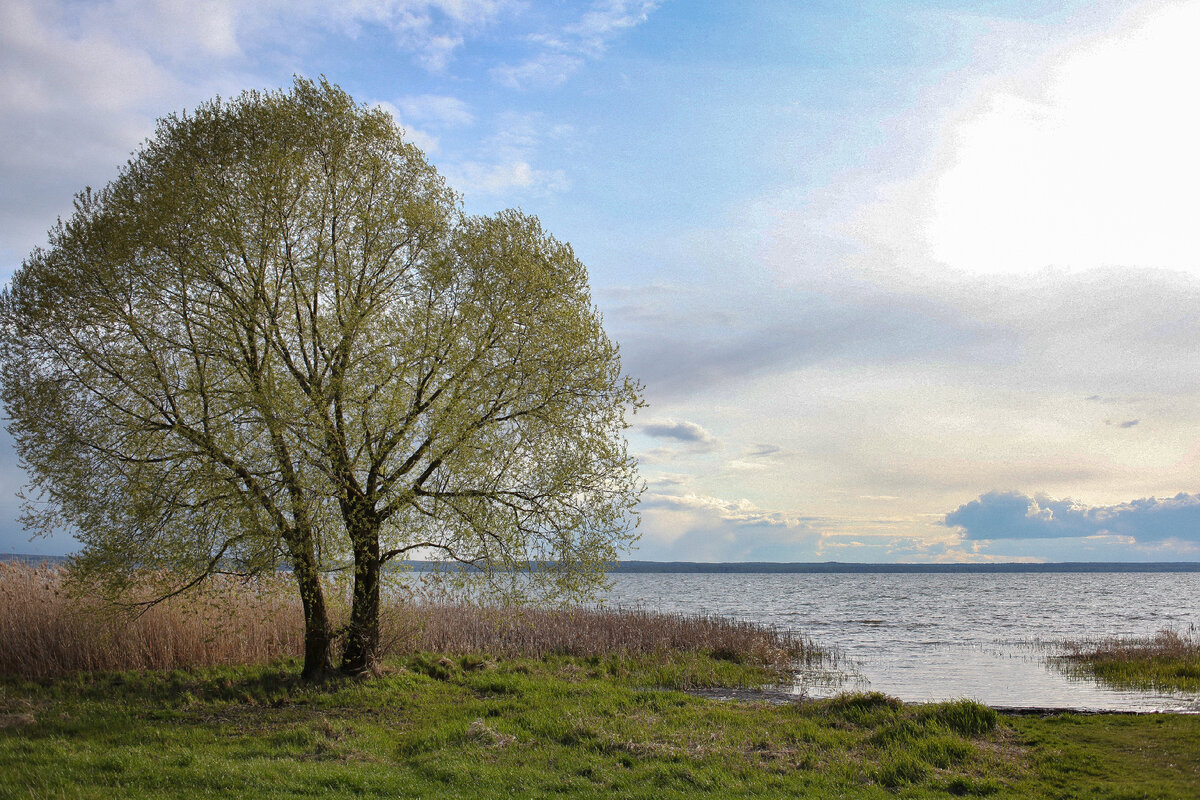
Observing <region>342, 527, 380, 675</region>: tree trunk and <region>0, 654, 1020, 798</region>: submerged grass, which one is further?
<region>342, 527, 380, 675</region>: tree trunk

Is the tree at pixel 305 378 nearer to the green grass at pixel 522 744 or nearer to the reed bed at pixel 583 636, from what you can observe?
the green grass at pixel 522 744

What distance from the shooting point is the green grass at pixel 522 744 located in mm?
11750

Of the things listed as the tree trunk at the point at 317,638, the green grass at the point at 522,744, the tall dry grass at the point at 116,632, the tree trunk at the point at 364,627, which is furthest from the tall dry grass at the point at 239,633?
the green grass at the point at 522,744

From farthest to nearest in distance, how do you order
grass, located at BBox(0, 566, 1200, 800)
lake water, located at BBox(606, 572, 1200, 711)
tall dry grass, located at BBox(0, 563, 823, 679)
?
lake water, located at BBox(606, 572, 1200, 711), tall dry grass, located at BBox(0, 563, 823, 679), grass, located at BBox(0, 566, 1200, 800)

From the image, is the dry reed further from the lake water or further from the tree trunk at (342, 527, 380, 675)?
the tree trunk at (342, 527, 380, 675)

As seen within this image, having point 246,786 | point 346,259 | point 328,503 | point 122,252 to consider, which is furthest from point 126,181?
point 246,786

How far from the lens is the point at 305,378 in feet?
60.8

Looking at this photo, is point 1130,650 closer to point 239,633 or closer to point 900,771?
point 900,771

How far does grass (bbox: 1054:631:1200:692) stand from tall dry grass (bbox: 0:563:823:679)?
980 centimetres

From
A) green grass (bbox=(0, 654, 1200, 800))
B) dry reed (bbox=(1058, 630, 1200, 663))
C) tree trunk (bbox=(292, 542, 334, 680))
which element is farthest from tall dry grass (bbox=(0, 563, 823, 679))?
dry reed (bbox=(1058, 630, 1200, 663))

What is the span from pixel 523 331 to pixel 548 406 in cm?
205

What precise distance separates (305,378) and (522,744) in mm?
10068

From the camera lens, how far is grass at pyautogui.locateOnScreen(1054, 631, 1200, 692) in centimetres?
2381

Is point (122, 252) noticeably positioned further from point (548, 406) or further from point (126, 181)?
point (548, 406)
